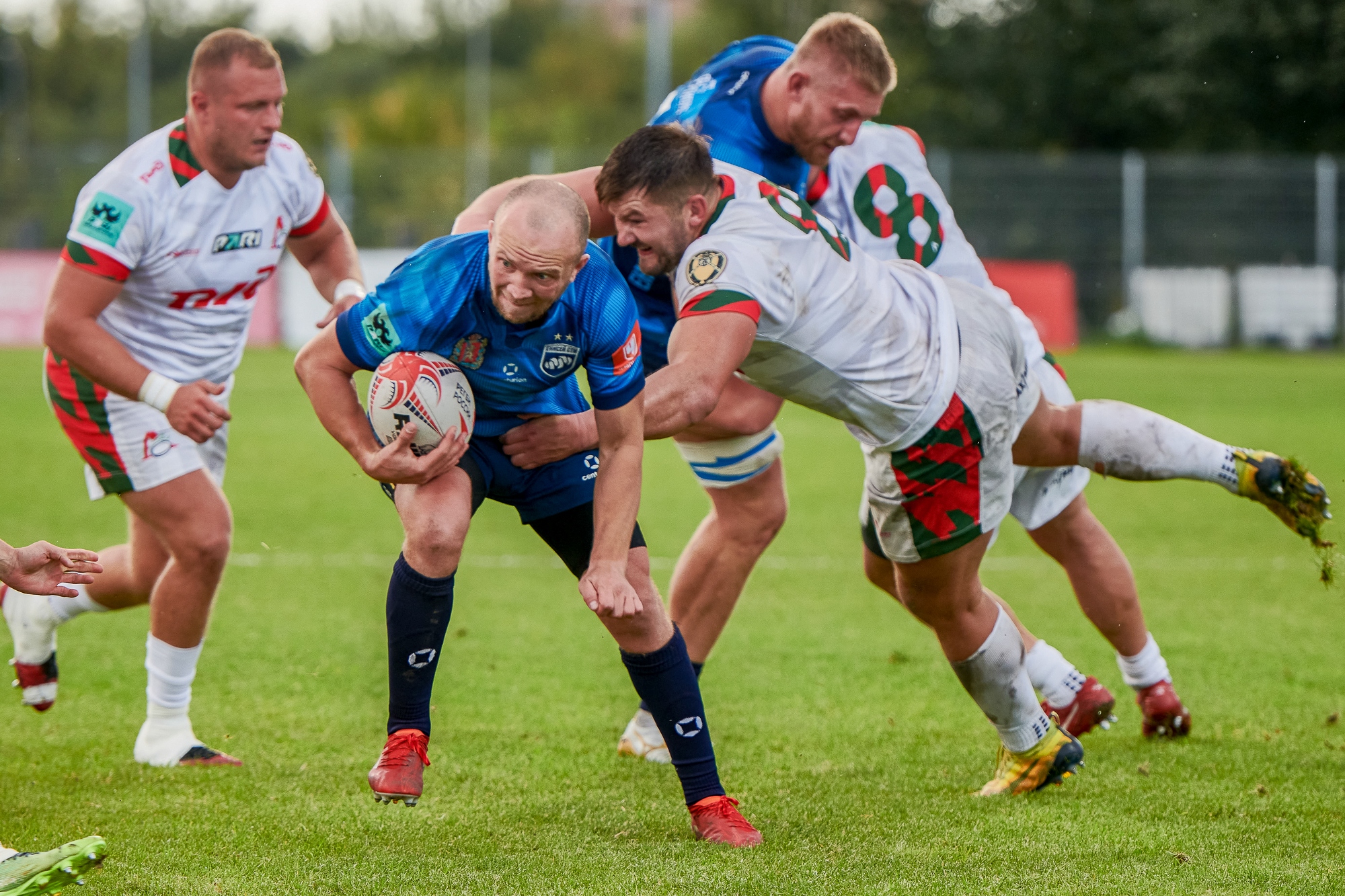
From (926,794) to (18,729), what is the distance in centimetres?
317

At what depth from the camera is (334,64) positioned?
64.0 m

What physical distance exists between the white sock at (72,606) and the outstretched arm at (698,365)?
2.59 meters

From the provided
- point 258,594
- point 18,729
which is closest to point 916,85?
point 258,594

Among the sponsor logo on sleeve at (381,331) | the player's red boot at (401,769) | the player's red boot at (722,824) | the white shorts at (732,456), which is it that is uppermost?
the sponsor logo on sleeve at (381,331)

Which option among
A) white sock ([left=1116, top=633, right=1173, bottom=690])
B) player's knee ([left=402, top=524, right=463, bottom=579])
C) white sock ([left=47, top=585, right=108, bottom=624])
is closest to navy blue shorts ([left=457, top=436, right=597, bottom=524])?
player's knee ([left=402, top=524, right=463, bottom=579])

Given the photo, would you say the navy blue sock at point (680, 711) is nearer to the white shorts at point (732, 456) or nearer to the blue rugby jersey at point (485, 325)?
the blue rugby jersey at point (485, 325)

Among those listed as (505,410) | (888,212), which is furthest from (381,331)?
(888,212)

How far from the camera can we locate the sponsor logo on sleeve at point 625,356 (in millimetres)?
3844

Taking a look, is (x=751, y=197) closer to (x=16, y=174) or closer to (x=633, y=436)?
(x=633, y=436)

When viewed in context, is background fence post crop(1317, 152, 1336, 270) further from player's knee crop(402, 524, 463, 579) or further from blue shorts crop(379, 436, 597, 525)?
player's knee crop(402, 524, 463, 579)

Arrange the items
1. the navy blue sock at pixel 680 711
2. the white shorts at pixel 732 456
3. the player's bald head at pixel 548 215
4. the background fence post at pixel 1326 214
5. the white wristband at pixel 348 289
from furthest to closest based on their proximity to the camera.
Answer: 1. the background fence post at pixel 1326 214
2. the white shorts at pixel 732 456
3. the white wristband at pixel 348 289
4. the navy blue sock at pixel 680 711
5. the player's bald head at pixel 548 215

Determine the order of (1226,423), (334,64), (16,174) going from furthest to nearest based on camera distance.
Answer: (334,64) → (16,174) → (1226,423)

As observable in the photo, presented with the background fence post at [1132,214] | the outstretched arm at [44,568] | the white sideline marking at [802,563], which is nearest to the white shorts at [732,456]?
the outstretched arm at [44,568]

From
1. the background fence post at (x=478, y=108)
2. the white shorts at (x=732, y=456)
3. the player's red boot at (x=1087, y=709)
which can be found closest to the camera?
the player's red boot at (x=1087, y=709)
